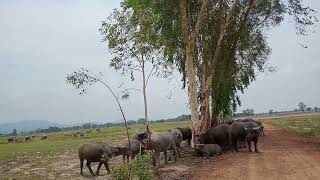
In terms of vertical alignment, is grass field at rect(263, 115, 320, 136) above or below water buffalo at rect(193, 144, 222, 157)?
above

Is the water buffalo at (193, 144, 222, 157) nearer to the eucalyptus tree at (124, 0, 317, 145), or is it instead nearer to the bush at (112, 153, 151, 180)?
the eucalyptus tree at (124, 0, 317, 145)

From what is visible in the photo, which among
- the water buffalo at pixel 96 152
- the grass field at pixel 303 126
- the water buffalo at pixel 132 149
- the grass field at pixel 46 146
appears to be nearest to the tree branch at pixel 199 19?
the water buffalo at pixel 132 149

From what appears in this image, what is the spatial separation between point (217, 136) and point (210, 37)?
6606mm

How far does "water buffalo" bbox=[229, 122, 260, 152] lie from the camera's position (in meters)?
26.9

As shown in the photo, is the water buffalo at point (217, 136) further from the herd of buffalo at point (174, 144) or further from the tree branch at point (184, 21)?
the tree branch at point (184, 21)

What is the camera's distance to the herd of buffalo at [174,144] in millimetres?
19797

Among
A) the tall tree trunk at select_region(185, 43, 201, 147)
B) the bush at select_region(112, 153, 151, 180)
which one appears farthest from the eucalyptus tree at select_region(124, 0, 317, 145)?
the bush at select_region(112, 153, 151, 180)

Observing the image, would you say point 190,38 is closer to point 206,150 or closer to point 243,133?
point 243,133

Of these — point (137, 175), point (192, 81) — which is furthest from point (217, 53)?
point (137, 175)

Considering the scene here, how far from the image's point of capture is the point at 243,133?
27391mm

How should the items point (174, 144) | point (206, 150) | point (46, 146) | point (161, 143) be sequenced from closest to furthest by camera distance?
point (161, 143) < point (174, 144) < point (206, 150) < point (46, 146)

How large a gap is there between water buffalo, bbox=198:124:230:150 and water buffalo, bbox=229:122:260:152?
31 centimetres

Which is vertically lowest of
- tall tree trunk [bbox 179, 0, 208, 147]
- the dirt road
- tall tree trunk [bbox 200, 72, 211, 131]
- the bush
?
the dirt road

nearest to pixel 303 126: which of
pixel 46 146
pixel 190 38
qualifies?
pixel 46 146
